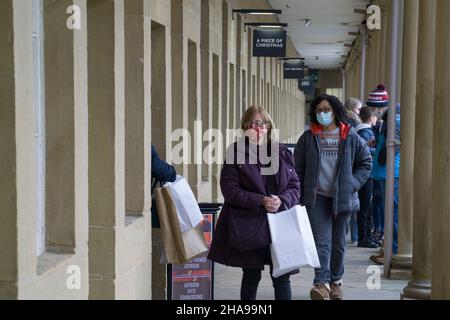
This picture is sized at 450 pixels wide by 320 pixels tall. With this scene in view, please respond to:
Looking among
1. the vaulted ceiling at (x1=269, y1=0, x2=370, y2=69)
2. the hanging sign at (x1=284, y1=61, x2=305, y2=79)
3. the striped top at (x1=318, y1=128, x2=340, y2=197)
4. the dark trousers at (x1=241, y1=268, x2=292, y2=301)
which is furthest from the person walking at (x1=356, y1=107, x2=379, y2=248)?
the hanging sign at (x1=284, y1=61, x2=305, y2=79)

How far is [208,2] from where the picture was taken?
13.0 metres

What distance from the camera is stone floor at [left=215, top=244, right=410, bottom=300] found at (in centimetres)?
935

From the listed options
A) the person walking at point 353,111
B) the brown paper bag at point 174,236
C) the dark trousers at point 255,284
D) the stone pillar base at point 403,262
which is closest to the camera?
the dark trousers at point 255,284

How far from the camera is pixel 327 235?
27.1 ft

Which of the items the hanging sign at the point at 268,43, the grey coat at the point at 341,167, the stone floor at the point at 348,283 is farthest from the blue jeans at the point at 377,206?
the hanging sign at the point at 268,43

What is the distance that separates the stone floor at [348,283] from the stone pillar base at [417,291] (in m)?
0.58

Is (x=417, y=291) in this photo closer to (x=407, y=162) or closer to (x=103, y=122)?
(x=407, y=162)

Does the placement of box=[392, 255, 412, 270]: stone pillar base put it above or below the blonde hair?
below

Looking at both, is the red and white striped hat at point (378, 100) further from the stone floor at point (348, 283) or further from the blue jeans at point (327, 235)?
the blue jeans at point (327, 235)

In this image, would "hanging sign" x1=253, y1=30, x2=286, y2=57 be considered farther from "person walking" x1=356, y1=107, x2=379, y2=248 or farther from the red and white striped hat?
the red and white striped hat

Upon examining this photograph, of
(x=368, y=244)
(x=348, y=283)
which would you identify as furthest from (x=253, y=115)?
(x=368, y=244)

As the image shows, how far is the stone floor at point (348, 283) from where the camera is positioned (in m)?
9.35
